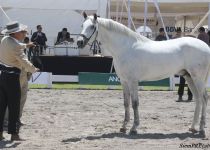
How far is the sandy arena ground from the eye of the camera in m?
8.00

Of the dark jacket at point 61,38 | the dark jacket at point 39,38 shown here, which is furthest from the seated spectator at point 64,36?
the dark jacket at point 39,38

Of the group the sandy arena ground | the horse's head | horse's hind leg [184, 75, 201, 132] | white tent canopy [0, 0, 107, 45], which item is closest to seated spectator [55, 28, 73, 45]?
white tent canopy [0, 0, 107, 45]

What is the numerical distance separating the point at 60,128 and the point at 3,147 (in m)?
1.94

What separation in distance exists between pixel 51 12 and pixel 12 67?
1802cm

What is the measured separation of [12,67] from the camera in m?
8.05

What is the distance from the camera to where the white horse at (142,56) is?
9062 mm

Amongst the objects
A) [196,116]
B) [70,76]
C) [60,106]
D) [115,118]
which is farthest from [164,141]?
[70,76]

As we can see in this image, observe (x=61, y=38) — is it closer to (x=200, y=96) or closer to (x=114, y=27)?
(x=114, y=27)

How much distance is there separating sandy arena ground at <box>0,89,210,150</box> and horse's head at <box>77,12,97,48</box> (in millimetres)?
1605

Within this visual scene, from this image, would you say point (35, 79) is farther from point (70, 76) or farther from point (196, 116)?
point (196, 116)

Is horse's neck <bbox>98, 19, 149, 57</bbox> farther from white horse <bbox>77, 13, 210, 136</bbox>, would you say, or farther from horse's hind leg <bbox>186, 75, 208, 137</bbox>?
horse's hind leg <bbox>186, 75, 208, 137</bbox>

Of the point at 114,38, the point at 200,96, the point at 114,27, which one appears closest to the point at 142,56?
the point at 114,38

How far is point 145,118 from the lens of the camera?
11.2m

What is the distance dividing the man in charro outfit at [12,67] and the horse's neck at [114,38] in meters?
1.55
